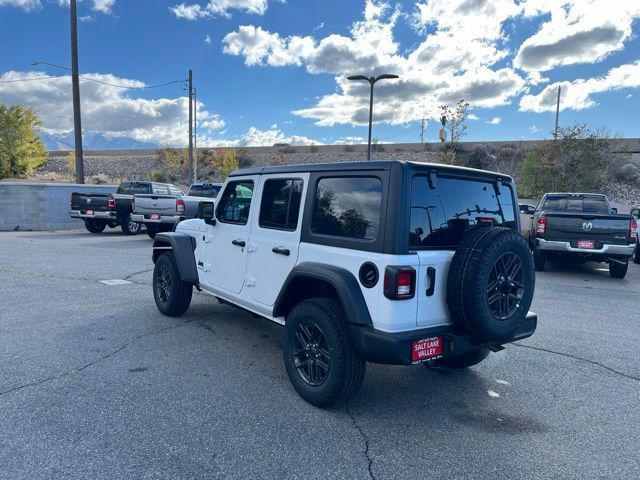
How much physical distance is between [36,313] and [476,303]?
5.58m

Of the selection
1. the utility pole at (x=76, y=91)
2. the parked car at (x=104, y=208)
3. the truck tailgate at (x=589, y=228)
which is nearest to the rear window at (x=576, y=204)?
the truck tailgate at (x=589, y=228)

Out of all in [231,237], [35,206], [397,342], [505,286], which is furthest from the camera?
[35,206]

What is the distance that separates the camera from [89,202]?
15.6 meters

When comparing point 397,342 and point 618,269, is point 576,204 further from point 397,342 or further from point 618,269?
point 397,342

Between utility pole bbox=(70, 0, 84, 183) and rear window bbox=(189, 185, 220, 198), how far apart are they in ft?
22.4

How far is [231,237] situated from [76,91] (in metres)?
20.6

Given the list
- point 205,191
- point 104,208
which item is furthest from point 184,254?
point 205,191

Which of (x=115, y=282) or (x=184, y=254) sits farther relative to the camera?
(x=115, y=282)

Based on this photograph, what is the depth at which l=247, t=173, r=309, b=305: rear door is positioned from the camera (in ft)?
12.7

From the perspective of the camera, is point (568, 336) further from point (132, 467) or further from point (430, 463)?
point (132, 467)

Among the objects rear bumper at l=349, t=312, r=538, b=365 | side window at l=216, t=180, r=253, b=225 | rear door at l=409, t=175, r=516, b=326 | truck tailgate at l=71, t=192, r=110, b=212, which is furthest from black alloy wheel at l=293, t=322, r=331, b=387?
truck tailgate at l=71, t=192, r=110, b=212

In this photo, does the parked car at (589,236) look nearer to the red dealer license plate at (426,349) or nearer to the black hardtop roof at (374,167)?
the black hardtop roof at (374,167)

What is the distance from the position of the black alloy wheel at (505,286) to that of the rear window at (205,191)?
48.3 feet

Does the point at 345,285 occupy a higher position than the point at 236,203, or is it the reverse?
the point at 236,203
